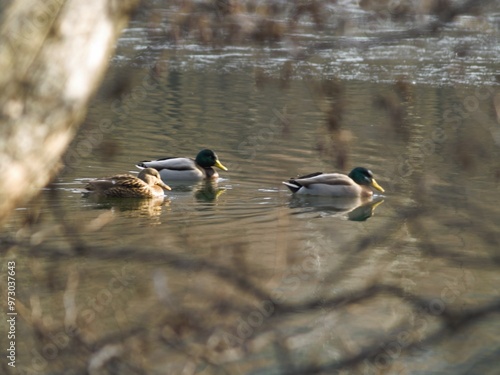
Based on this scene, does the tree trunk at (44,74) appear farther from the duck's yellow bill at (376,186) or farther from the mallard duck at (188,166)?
the mallard duck at (188,166)

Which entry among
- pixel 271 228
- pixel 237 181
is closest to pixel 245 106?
pixel 237 181

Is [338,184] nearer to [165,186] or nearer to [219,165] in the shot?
[219,165]

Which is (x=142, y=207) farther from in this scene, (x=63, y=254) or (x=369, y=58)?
(x=369, y=58)

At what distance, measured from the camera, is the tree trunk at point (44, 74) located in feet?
7.86

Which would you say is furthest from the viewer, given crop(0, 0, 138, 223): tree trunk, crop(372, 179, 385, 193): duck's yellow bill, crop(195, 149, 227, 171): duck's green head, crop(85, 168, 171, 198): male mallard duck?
crop(195, 149, 227, 171): duck's green head

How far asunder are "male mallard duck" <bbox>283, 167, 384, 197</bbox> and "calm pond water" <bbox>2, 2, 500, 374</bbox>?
209 mm

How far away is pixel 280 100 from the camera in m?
22.5


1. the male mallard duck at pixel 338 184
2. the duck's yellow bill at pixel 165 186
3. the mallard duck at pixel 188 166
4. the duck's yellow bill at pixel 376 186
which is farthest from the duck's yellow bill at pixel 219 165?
the duck's yellow bill at pixel 376 186

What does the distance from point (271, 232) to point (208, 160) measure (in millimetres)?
4261

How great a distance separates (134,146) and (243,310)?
1493 centimetres

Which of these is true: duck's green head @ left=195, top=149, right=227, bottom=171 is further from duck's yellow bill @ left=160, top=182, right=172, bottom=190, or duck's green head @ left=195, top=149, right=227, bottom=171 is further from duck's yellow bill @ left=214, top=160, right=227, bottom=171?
duck's yellow bill @ left=160, top=182, right=172, bottom=190

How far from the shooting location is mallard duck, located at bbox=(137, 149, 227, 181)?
51.1ft

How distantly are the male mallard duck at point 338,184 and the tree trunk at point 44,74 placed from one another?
40.2ft

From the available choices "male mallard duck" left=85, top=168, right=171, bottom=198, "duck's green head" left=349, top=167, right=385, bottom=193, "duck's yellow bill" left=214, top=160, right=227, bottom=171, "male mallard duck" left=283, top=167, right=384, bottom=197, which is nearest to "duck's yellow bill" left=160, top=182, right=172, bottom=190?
"male mallard duck" left=85, top=168, right=171, bottom=198
